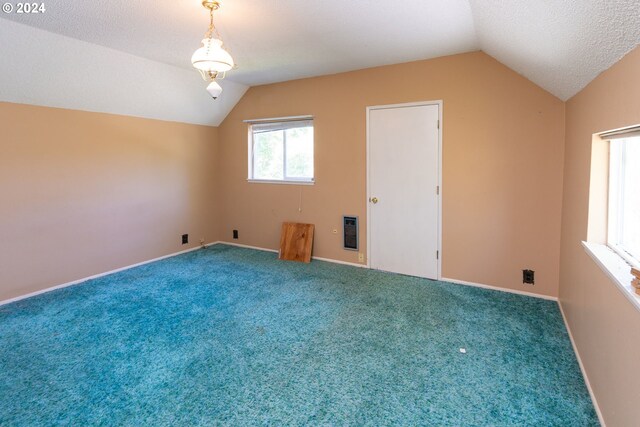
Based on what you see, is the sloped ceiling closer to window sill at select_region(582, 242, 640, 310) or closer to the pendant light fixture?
the pendant light fixture

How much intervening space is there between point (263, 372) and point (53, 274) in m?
2.86

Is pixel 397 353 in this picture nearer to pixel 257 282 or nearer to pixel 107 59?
pixel 257 282

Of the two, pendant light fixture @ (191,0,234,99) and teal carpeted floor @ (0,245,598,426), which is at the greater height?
pendant light fixture @ (191,0,234,99)

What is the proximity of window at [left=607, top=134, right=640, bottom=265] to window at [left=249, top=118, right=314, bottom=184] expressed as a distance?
3.20 meters

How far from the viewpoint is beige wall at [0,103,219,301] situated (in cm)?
333

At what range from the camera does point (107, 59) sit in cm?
335

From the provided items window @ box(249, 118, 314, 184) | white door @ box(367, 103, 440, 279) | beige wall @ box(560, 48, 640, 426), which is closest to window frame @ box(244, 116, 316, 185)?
window @ box(249, 118, 314, 184)

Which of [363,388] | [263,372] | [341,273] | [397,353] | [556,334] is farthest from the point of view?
[341,273]

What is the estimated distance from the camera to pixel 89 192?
390 cm

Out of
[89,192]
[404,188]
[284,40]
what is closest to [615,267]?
[404,188]

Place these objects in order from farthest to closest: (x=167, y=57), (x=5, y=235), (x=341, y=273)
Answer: (x=341, y=273), (x=167, y=57), (x=5, y=235)

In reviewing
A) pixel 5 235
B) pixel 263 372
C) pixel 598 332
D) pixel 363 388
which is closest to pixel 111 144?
pixel 5 235

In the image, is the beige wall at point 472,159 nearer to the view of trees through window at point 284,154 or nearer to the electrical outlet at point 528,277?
the electrical outlet at point 528,277

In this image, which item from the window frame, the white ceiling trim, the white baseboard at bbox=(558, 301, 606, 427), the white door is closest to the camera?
the white baseboard at bbox=(558, 301, 606, 427)
